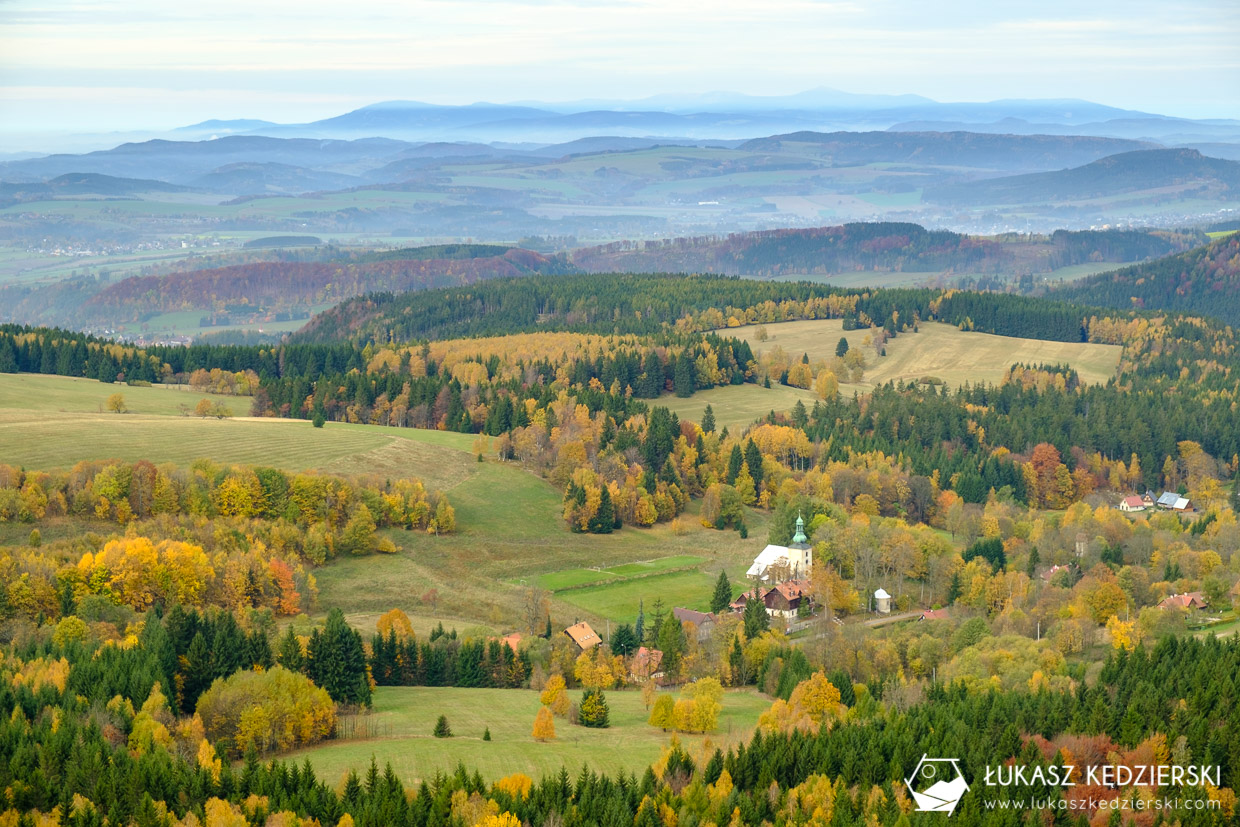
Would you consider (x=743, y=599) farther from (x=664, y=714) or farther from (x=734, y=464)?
(x=734, y=464)

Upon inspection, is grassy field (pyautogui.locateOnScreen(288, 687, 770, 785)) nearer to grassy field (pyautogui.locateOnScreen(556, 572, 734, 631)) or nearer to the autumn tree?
the autumn tree

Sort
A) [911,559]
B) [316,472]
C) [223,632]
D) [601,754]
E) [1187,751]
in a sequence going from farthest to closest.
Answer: [316,472], [911,559], [223,632], [601,754], [1187,751]

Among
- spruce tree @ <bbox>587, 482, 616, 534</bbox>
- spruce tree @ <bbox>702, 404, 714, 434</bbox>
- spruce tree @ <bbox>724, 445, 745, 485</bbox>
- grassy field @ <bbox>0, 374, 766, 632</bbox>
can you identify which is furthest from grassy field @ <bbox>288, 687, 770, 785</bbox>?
spruce tree @ <bbox>702, 404, 714, 434</bbox>

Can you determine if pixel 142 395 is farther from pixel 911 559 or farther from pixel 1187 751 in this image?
pixel 1187 751

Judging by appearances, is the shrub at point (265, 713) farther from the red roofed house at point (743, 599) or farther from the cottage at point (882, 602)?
the cottage at point (882, 602)

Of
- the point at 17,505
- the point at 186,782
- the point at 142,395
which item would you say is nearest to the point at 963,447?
the point at 142,395

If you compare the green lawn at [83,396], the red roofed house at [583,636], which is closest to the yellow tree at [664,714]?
the red roofed house at [583,636]

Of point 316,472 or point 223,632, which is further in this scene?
point 316,472
